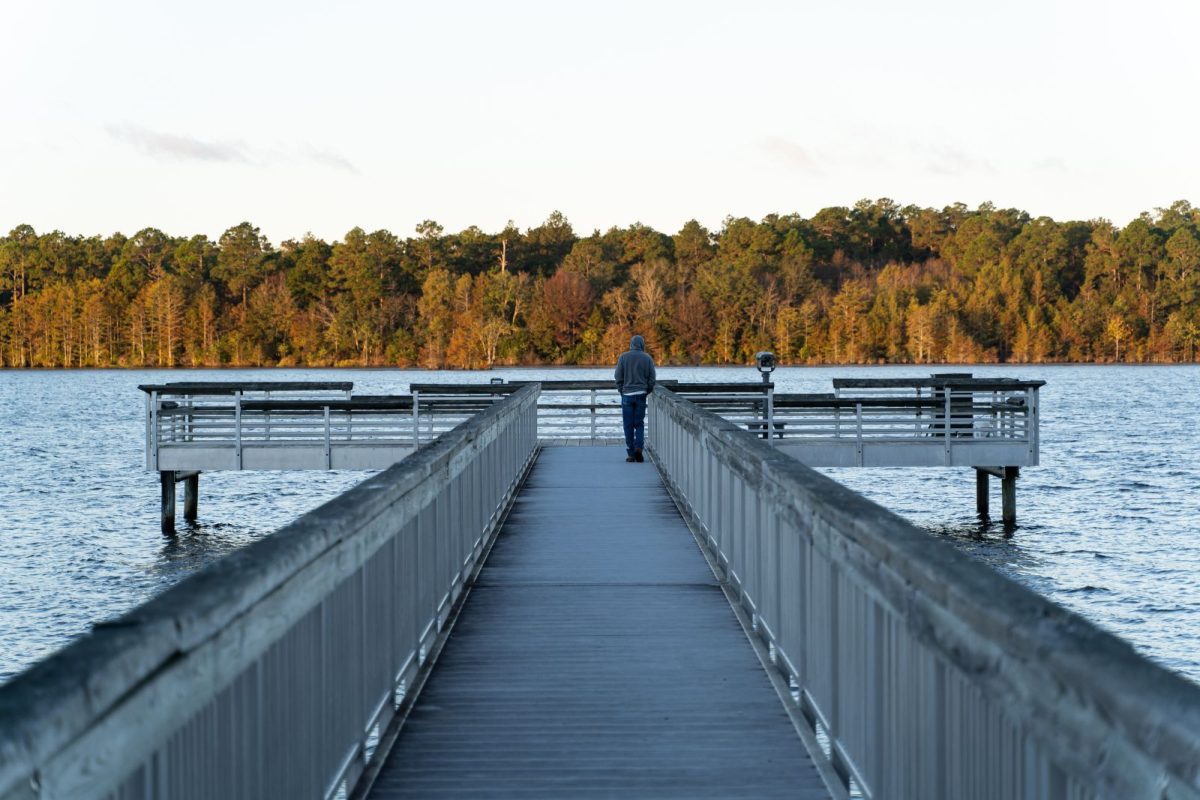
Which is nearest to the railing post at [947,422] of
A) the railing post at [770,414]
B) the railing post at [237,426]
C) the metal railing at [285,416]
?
the railing post at [770,414]

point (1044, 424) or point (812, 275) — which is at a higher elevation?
point (812, 275)

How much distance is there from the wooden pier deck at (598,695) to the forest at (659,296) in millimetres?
143516

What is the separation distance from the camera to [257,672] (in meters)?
3.44

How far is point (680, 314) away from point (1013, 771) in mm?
155241

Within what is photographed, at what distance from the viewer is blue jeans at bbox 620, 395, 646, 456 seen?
18.5 m

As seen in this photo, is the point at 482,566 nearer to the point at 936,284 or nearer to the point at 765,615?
the point at 765,615

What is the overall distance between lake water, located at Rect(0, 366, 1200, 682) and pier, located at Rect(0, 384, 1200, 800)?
1281 centimetres

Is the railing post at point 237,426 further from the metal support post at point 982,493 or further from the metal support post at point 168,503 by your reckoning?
the metal support post at point 982,493

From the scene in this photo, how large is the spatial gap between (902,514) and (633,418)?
19535mm

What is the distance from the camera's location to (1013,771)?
286cm

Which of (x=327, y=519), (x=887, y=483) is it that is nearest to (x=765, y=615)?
(x=327, y=519)

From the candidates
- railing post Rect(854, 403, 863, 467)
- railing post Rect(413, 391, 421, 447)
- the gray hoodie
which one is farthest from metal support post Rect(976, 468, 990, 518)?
the gray hoodie

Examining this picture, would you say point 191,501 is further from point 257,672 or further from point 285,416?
point 257,672

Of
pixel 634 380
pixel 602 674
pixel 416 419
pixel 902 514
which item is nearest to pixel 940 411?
pixel 634 380
